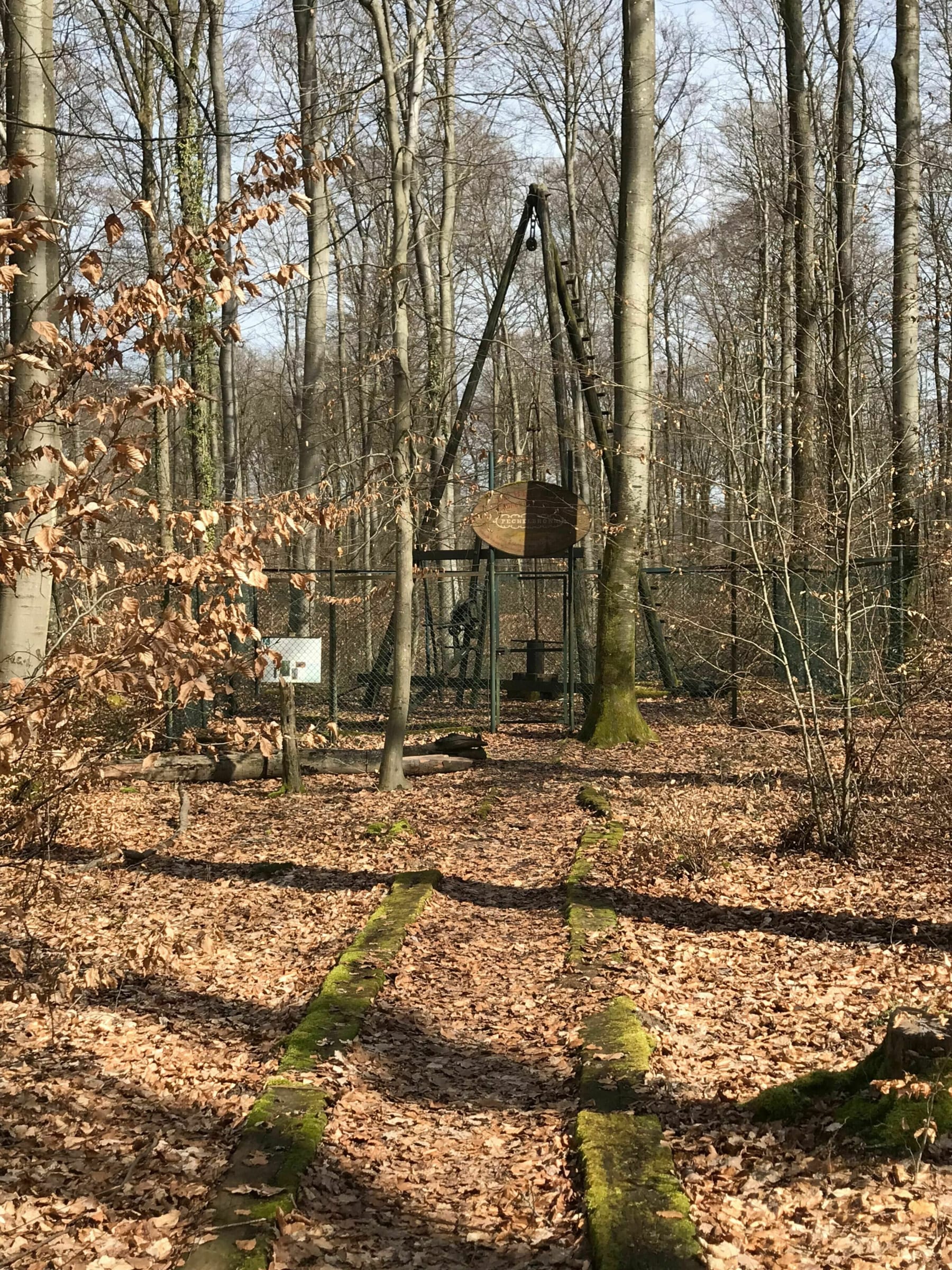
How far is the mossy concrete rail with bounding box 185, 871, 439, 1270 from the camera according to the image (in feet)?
12.3

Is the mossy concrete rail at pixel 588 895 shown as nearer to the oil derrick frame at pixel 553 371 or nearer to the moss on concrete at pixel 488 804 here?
the moss on concrete at pixel 488 804

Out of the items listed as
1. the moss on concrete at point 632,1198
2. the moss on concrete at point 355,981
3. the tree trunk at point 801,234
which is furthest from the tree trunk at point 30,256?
the tree trunk at point 801,234

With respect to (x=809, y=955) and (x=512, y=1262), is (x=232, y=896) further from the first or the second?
(x=512, y=1262)

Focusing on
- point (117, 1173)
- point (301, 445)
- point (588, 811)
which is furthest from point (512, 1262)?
point (301, 445)

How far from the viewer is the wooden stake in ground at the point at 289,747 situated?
36.3 feet

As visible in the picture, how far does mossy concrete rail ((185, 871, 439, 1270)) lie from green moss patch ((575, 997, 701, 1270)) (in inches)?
42.7

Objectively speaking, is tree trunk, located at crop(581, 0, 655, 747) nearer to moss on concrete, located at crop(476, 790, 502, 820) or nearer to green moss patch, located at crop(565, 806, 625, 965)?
moss on concrete, located at crop(476, 790, 502, 820)

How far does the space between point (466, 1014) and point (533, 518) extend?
10484 millimetres

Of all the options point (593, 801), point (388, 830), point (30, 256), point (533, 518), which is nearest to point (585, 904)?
point (388, 830)

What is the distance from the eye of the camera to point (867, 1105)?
14.2 ft

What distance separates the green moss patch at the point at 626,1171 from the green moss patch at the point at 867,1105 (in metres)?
0.52

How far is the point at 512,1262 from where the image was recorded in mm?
3822

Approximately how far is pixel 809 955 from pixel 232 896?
412cm

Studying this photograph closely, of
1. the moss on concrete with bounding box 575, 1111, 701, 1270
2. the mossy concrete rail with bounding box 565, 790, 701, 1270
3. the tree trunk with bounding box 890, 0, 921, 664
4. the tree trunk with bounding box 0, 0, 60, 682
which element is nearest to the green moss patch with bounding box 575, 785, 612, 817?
the mossy concrete rail with bounding box 565, 790, 701, 1270
